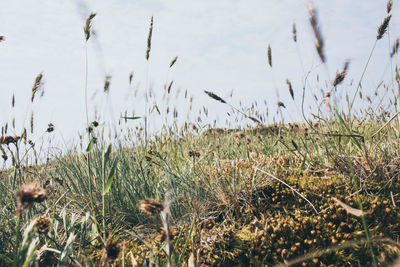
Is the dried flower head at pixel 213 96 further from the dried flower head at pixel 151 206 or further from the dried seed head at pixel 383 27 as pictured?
the dried seed head at pixel 383 27

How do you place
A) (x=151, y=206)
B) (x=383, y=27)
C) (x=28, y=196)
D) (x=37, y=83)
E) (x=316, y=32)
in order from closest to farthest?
(x=28, y=196), (x=151, y=206), (x=316, y=32), (x=383, y=27), (x=37, y=83)

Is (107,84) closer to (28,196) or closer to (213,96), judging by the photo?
(213,96)

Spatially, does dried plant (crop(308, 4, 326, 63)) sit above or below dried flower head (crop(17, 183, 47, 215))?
above

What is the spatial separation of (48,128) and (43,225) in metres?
1.70

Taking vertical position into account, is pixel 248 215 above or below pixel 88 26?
below

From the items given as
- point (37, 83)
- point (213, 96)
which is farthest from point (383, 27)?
point (37, 83)

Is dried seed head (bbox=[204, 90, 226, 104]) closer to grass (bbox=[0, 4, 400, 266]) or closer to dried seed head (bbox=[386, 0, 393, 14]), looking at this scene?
grass (bbox=[0, 4, 400, 266])

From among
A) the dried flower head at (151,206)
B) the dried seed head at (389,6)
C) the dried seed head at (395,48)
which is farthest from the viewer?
the dried seed head at (395,48)

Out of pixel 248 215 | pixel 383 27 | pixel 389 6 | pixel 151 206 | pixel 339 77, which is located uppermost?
pixel 389 6

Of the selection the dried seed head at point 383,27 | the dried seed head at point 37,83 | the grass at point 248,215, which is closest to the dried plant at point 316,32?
the grass at point 248,215

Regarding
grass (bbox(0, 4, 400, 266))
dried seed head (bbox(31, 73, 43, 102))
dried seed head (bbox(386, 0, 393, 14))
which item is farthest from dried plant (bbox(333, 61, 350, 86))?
dried seed head (bbox(31, 73, 43, 102))

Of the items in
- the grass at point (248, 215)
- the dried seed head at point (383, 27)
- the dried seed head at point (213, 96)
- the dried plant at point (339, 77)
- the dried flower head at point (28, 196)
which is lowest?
the grass at point (248, 215)

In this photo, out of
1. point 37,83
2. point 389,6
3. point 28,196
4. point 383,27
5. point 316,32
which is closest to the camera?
point 28,196

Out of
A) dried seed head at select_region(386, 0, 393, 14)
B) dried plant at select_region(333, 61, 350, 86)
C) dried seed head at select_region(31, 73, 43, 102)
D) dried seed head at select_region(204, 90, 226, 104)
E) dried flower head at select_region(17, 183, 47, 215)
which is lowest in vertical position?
dried flower head at select_region(17, 183, 47, 215)
